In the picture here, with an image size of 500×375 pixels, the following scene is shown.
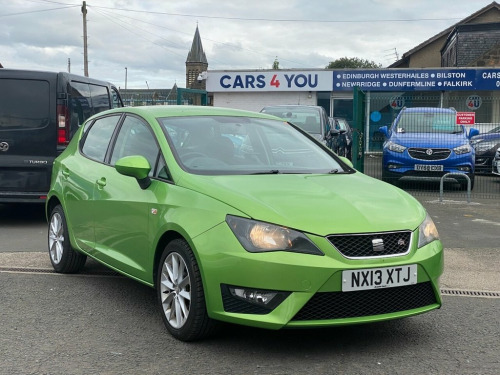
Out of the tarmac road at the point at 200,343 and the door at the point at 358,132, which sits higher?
the door at the point at 358,132

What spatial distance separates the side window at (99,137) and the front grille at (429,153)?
8.12 metres

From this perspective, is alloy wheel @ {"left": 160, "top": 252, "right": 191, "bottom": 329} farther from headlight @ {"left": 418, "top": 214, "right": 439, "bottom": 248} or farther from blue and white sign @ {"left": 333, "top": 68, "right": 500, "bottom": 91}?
blue and white sign @ {"left": 333, "top": 68, "right": 500, "bottom": 91}

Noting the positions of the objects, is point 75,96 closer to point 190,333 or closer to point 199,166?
point 199,166

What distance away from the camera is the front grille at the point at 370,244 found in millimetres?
3699

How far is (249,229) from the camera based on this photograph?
3.74m

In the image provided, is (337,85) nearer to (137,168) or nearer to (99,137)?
(99,137)

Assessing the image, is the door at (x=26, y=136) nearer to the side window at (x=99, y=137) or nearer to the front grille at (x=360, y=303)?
the side window at (x=99, y=137)

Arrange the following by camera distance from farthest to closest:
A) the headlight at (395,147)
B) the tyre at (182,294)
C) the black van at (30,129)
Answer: the headlight at (395,147) < the black van at (30,129) < the tyre at (182,294)

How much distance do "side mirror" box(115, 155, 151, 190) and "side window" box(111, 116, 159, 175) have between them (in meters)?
0.13

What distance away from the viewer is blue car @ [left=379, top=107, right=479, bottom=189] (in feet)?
41.3

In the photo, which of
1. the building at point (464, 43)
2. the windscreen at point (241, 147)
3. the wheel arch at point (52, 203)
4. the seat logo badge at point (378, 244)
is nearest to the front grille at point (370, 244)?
the seat logo badge at point (378, 244)

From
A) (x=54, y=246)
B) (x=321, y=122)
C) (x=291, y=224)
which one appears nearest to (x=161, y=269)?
(x=291, y=224)

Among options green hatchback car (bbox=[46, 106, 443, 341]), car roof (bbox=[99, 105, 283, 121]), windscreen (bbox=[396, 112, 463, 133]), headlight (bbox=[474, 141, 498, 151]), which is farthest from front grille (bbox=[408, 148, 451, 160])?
car roof (bbox=[99, 105, 283, 121])

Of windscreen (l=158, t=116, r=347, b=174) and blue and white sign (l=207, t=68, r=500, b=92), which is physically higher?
blue and white sign (l=207, t=68, r=500, b=92)
